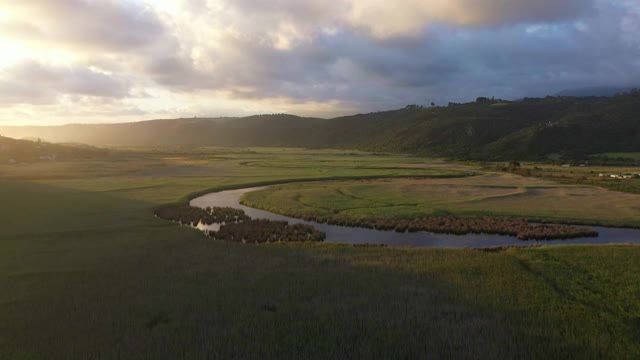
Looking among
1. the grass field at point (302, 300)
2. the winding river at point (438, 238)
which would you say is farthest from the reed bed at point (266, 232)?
the grass field at point (302, 300)

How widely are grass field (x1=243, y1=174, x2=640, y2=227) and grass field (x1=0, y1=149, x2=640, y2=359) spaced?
15.8m

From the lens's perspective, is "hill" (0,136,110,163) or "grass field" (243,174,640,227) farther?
"hill" (0,136,110,163)

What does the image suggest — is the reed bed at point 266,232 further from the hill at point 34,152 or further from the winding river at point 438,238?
the hill at point 34,152

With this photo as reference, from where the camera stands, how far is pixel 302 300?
21203 millimetres

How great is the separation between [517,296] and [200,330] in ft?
48.4

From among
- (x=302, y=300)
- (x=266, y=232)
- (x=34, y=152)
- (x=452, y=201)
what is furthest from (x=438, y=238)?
(x=34, y=152)

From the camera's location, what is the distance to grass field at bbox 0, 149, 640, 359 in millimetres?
16312

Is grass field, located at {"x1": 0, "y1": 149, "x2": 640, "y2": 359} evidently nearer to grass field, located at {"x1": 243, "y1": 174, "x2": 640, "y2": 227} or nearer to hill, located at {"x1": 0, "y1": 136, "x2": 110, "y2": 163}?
grass field, located at {"x1": 243, "y1": 174, "x2": 640, "y2": 227}

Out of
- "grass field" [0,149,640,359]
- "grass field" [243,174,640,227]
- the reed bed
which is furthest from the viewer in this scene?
"grass field" [243,174,640,227]

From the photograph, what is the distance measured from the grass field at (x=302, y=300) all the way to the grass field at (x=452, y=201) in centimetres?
1583

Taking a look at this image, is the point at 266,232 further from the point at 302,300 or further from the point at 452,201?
the point at 452,201

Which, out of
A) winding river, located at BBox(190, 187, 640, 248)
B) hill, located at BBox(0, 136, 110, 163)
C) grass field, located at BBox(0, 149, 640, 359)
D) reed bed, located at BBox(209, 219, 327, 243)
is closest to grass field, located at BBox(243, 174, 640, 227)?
winding river, located at BBox(190, 187, 640, 248)

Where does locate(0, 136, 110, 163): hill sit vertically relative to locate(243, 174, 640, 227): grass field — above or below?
above

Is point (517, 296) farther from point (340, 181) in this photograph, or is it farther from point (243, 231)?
point (340, 181)
